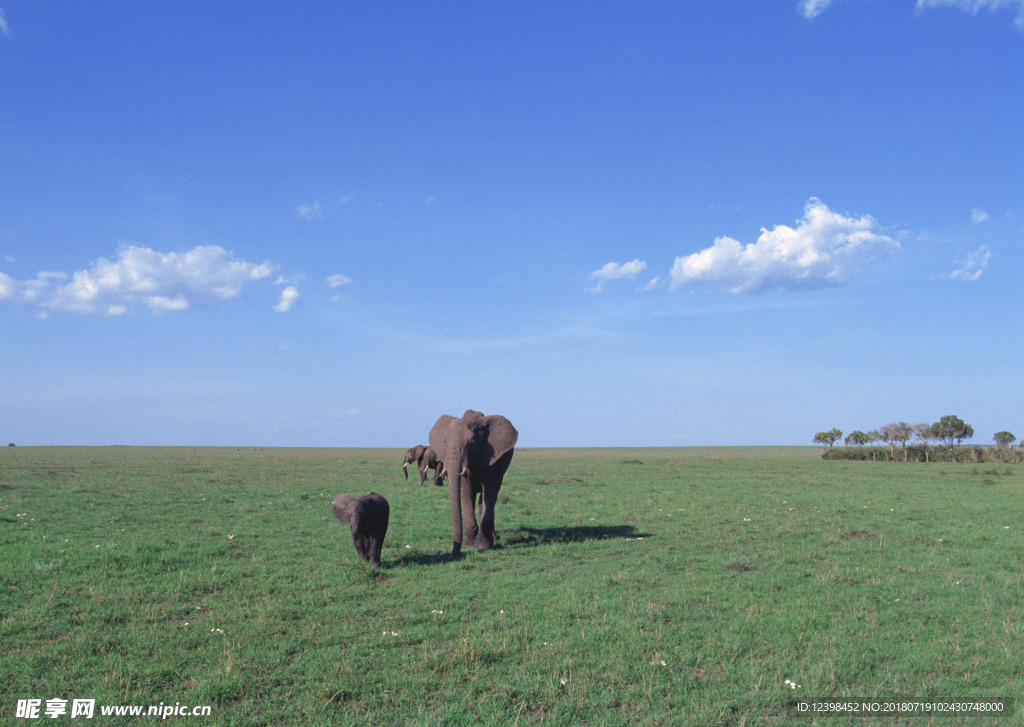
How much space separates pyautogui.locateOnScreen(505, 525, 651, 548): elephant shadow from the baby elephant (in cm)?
404

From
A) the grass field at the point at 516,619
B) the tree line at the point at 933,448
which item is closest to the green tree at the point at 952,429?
the tree line at the point at 933,448

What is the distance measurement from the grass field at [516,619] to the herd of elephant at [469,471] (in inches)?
24.5

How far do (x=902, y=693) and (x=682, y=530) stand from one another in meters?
11.6

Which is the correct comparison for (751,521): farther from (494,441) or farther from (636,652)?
(636,652)

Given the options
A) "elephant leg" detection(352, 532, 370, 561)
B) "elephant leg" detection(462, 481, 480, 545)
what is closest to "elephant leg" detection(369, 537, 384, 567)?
"elephant leg" detection(352, 532, 370, 561)

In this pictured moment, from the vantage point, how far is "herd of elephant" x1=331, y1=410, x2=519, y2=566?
14391 millimetres

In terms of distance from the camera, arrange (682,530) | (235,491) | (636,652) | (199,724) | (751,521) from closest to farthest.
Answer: (199,724)
(636,652)
(682,530)
(751,521)
(235,491)

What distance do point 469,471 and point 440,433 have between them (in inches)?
95.8

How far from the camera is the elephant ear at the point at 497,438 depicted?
17.1 m

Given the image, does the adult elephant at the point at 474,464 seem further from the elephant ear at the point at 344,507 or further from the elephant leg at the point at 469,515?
the elephant ear at the point at 344,507

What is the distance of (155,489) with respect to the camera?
30422 mm

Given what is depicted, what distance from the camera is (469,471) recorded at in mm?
16281

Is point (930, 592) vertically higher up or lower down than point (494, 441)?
lower down

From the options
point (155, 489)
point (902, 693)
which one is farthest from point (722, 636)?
point (155, 489)
